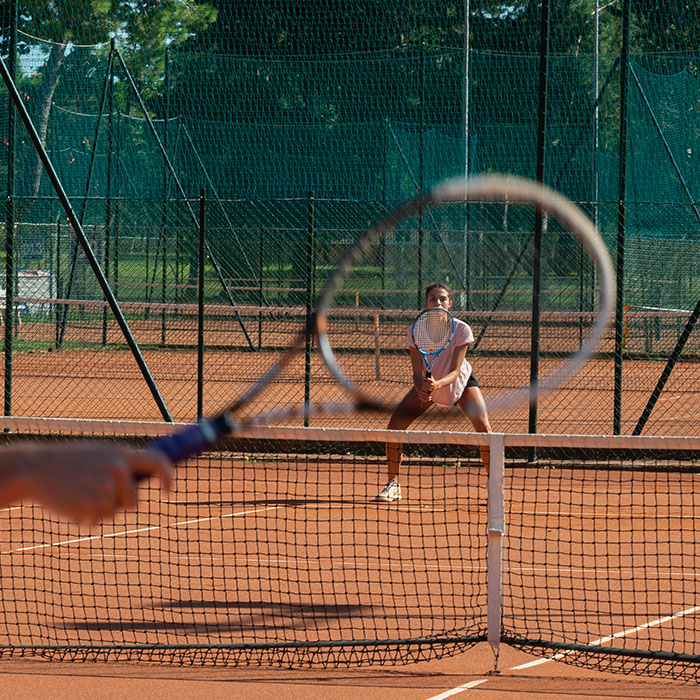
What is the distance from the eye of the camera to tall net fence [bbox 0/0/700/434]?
14.9 meters

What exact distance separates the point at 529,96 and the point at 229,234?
5772mm

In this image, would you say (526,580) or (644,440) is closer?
(644,440)

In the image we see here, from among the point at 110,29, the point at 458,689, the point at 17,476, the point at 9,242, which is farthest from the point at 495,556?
the point at 110,29

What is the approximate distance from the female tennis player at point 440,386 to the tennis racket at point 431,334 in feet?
0.16

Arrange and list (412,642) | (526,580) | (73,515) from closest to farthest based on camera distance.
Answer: (73,515) → (412,642) → (526,580)

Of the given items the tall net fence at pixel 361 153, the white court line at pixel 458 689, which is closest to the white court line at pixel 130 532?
the white court line at pixel 458 689

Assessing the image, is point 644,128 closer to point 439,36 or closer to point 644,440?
point 439,36

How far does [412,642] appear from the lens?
465 centimetres

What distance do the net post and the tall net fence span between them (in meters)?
9.15

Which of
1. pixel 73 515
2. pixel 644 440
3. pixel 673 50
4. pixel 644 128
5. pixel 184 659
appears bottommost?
pixel 184 659

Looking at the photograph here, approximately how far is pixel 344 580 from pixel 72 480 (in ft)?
14.4

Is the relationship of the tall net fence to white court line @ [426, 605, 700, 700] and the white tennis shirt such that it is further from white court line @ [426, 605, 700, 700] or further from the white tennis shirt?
white court line @ [426, 605, 700, 700]

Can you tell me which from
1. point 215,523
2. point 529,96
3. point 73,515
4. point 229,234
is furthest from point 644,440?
point 229,234

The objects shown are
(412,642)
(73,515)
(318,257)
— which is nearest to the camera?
(73,515)
